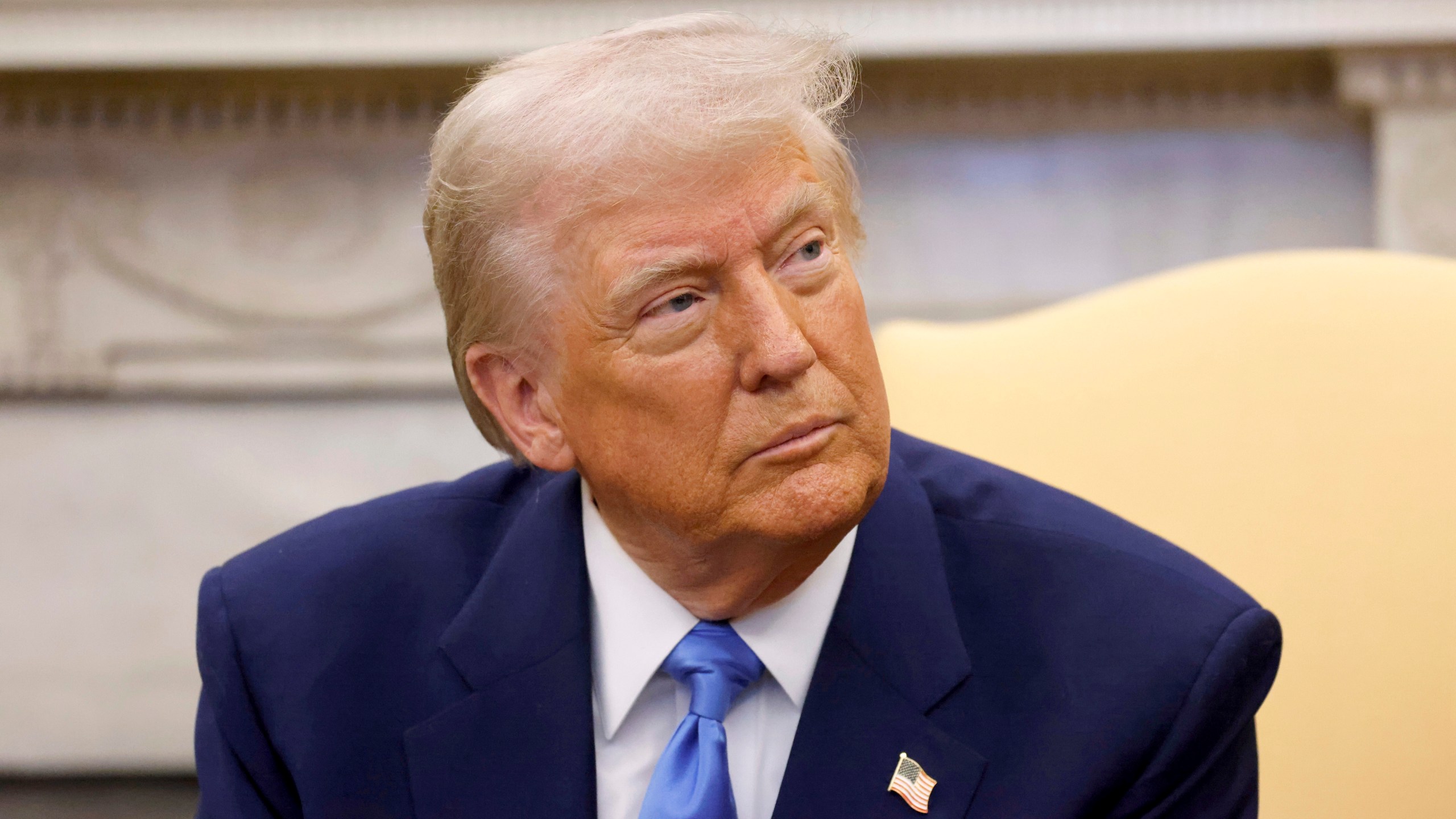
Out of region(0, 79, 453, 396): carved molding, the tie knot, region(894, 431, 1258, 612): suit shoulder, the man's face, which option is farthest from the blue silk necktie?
region(0, 79, 453, 396): carved molding

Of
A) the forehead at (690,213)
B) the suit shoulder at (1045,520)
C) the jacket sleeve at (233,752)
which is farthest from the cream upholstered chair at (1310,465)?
the jacket sleeve at (233,752)

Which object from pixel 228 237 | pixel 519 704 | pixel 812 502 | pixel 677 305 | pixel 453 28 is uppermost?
pixel 453 28

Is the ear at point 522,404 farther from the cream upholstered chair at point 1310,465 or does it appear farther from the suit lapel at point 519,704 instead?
the cream upholstered chair at point 1310,465

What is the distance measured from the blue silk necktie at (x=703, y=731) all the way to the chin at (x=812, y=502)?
0.16 metres

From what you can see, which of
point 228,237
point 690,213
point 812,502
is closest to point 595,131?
point 690,213

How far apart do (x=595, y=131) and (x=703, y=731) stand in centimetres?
49

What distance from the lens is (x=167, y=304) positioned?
2652mm

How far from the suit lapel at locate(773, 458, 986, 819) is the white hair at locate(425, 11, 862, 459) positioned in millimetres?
295

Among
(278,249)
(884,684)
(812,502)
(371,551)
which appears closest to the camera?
(812,502)

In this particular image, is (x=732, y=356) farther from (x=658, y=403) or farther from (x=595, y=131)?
(x=595, y=131)

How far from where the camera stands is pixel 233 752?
1175mm

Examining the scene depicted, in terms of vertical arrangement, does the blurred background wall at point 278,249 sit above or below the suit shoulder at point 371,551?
above

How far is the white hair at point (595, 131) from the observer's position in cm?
101

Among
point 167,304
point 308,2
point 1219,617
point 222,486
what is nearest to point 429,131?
point 308,2
